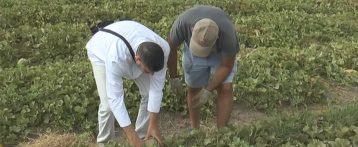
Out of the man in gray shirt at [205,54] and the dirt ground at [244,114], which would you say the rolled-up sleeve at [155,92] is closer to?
the man in gray shirt at [205,54]

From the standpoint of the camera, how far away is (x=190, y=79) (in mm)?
4922

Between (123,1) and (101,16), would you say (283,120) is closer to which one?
(101,16)

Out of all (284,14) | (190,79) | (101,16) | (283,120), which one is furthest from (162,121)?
(284,14)

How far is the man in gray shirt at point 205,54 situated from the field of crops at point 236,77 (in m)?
0.43

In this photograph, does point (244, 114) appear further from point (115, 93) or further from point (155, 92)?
point (115, 93)

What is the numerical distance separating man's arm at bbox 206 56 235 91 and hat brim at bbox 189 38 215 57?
17cm

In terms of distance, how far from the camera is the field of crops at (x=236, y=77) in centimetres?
470

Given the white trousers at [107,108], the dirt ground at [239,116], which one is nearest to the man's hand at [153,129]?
the white trousers at [107,108]

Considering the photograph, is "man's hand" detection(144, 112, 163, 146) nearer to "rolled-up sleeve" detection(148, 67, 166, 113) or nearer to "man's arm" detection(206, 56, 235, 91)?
"rolled-up sleeve" detection(148, 67, 166, 113)

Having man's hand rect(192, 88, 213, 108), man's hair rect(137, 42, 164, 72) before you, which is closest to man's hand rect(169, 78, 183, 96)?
man's hand rect(192, 88, 213, 108)

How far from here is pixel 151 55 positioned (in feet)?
11.9

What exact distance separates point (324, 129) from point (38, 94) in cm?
294

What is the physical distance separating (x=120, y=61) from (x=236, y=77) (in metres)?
2.80

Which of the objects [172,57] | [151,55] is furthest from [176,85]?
[151,55]
